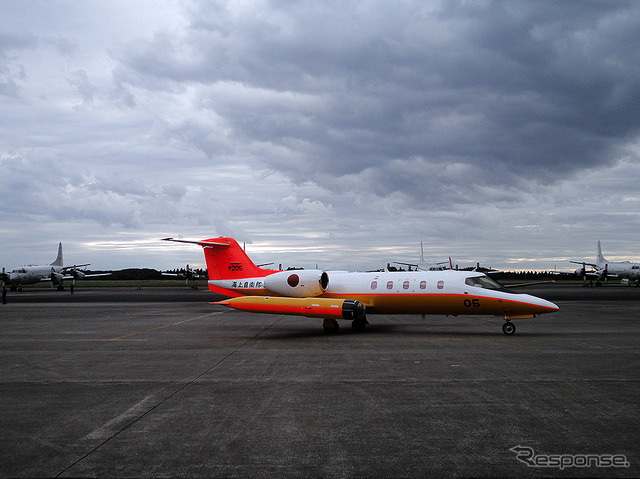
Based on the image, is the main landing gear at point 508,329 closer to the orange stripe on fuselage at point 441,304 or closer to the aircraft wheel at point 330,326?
the orange stripe on fuselage at point 441,304

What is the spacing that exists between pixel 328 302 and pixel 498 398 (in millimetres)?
9874

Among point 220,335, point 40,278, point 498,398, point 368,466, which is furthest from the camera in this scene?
point 40,278

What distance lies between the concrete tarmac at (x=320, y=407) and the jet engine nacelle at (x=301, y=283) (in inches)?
145

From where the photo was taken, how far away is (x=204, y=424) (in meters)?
7.49

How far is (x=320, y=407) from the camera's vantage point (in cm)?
842

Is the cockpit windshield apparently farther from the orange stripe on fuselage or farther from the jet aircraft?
the orange stripe on fuselage

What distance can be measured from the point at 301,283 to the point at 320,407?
1231cm

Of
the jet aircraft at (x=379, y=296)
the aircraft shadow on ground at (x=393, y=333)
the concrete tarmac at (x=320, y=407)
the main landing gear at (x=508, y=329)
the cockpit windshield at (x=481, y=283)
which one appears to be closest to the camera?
the concrete tarmac at (x=320, y=407)

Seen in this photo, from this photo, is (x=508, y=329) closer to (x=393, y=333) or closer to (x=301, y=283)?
(x=393, y=333)

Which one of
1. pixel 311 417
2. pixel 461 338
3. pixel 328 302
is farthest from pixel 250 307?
pixel 311 417

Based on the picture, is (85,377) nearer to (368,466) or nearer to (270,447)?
(270,447)

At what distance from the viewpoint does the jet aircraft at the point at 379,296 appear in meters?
18.2

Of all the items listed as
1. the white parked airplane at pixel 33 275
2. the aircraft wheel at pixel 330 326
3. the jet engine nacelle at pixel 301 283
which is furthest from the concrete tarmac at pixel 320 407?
the white parked airplane at pixel 33 275

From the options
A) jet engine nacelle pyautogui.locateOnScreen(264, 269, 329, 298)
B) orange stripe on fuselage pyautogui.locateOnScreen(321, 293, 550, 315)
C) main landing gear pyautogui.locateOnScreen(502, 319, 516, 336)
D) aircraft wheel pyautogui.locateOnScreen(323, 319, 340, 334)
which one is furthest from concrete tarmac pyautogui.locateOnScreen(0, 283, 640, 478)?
jet engine nacelle pyautogui.locateOnScreen(264, 269, 329, 298)
